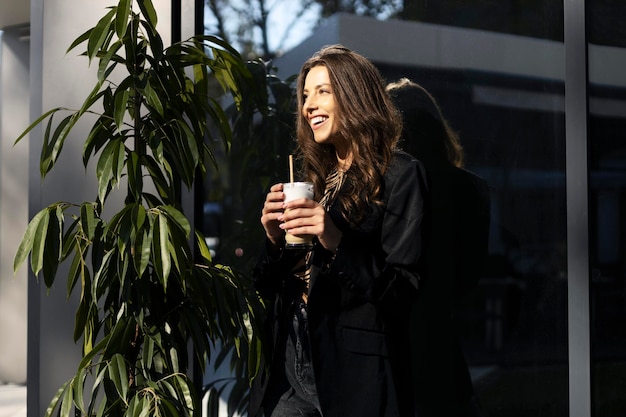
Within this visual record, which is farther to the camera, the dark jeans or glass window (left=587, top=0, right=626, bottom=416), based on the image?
glass window (left=587, top=0, right=626, bottom=416)

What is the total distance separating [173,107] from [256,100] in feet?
1.91

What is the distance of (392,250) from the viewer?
169cm

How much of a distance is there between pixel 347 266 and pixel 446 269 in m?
Answer: 0.63

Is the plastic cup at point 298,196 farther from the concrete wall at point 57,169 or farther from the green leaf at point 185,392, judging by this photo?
the concrete wall at point 57,169

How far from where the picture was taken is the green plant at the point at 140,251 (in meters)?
1.87

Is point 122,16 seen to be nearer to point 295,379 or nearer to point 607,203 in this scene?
point 295,379

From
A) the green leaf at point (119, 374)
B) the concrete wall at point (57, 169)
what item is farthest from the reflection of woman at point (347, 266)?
the concrete wall at point (57, 169)

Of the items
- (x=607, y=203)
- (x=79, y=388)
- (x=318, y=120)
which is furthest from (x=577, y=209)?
(x=79, y=388)

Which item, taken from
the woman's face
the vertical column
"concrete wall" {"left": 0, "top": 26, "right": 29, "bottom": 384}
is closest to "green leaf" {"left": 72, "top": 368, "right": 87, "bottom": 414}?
the woman's face

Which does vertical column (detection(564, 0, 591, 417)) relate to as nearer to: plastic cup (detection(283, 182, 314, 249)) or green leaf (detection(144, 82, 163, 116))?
plastic cup (detection(283, 182, 314, 249))

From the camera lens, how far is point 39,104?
293cm

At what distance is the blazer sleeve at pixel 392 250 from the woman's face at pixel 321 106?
0.18 metres

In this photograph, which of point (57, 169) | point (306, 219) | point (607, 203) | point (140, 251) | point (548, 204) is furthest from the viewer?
point (57, 169)

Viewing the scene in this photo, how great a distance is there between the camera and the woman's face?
184 centimetres
